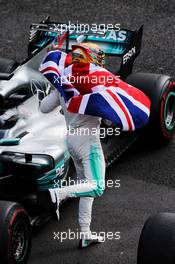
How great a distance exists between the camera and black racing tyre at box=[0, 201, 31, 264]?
6938mm

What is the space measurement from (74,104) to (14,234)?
1.16 m

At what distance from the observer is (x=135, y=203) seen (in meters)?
8.42

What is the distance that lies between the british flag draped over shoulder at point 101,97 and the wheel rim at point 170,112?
2.25 meters

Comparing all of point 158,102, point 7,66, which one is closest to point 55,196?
point 158,102

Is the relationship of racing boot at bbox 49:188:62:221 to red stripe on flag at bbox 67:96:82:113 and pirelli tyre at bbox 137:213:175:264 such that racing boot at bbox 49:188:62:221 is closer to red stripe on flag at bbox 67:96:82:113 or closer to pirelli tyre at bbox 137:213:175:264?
red stripe on flag at bbox 67:96:82:113

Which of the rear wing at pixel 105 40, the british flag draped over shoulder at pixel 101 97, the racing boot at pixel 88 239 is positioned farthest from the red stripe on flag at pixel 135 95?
the rear wing at pixel 105 40

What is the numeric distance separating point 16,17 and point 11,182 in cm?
560

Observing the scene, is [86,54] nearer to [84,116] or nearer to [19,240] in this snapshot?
[84,116]

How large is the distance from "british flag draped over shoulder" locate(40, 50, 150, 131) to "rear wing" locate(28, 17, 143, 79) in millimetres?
1795

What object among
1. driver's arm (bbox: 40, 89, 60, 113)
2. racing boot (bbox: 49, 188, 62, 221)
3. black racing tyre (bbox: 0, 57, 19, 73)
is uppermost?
driver's arm (bbox: 40, 89, 60, 113)

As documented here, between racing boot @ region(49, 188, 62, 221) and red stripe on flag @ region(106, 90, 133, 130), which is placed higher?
red stripe on flag @ region(106, 90, 133, 130)

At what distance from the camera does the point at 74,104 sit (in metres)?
7.30

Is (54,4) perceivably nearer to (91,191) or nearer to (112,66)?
(112,66)

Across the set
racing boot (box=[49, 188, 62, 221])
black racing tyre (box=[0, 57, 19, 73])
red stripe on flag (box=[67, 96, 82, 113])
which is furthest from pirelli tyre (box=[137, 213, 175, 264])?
black racing tyre (box=[0, 57, 19, 73])
